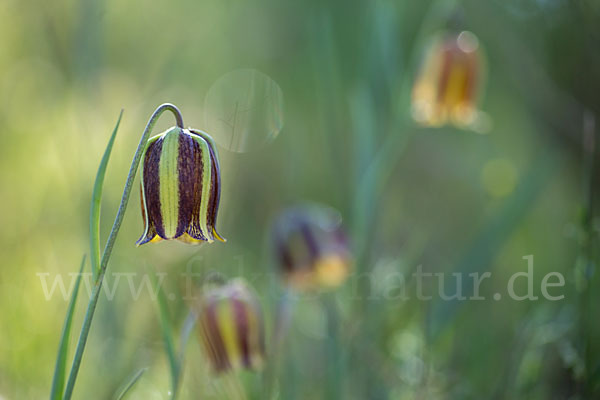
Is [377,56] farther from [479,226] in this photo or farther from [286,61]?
[286,61]

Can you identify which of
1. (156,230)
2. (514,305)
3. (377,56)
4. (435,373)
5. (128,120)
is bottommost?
(435,373)

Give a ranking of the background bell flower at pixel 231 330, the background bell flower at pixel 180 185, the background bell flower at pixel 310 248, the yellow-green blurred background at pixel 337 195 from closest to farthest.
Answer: the background bell flower at pixel 180 185 < the background bell flower at pixel 231 330 < the yellow-green blurred background at pixel 337 195 < the background bell flower at pixel 310 248

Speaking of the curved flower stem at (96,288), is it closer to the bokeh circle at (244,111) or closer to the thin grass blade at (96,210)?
the thin grass blade at (96,210)

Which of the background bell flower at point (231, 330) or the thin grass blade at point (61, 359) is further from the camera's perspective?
the background bell flower at point (231, 330)

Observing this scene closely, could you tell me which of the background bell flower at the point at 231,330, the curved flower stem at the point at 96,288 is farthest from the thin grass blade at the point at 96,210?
the background bell flower at the point at 231,330

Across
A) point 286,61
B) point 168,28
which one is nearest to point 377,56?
point 168,28

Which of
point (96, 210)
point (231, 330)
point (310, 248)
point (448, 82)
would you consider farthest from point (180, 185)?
point (448, 82)

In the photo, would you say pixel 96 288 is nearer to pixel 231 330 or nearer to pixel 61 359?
pixel 61 359

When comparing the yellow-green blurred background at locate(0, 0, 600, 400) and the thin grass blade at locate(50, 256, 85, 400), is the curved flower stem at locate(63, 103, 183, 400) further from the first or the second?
the yellow-green blurred background at locate(0, 0, 600, 400)
